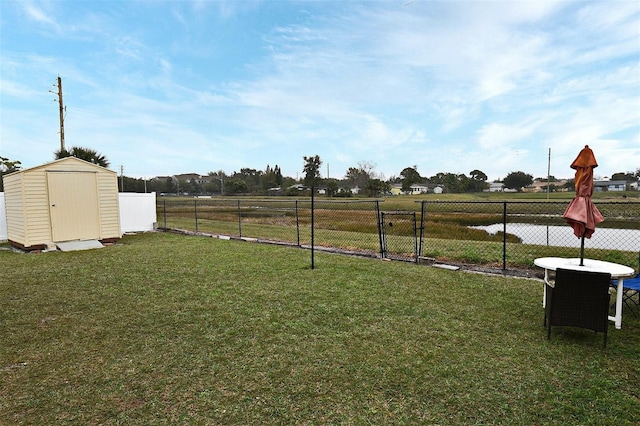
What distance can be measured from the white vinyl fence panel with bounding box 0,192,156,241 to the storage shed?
86.2 inches

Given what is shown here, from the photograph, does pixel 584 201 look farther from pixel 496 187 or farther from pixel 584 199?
pixel 496 187

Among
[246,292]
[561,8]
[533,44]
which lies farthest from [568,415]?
[533,44]

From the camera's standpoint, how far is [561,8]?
8.82 meters

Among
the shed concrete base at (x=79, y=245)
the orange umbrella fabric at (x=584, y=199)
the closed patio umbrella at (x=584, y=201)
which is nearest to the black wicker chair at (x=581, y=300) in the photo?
the closed patio umbrella at (x=584, y=201)

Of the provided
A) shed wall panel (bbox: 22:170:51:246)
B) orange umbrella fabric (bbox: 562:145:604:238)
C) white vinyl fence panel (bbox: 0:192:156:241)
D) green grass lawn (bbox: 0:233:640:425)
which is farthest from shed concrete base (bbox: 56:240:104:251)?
orange umbrella fabric (bbox: 562:145:604:238)

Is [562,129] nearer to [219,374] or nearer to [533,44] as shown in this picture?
[533,44]

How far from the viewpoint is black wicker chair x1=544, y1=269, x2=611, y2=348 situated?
276cm

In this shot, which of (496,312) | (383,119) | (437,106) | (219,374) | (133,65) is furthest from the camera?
(383,119)

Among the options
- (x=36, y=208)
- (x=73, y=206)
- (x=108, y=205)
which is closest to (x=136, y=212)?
(x=108, y=205)

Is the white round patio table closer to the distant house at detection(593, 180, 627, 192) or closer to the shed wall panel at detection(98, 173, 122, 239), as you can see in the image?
the shed wall panel at detection(98, 173, 122, 239)

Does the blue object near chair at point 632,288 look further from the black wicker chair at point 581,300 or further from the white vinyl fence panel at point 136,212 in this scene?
the white vinyl fence panel at point 136,212

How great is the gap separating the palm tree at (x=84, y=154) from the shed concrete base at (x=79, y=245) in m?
8.68

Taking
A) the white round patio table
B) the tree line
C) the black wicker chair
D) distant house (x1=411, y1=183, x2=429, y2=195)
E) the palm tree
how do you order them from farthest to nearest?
distant house (x1=411, y1=183, x2=429, y2=195) → the tree line → the palm tree → the white round patio table → the black wicker chair

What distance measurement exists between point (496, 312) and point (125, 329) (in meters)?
4.13
